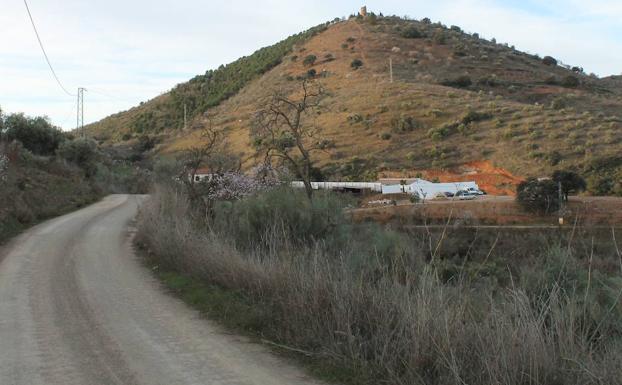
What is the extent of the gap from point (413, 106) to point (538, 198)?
26.1 meters

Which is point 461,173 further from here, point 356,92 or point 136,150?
point 136,150

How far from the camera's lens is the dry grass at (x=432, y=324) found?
458cm

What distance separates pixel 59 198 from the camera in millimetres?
26609

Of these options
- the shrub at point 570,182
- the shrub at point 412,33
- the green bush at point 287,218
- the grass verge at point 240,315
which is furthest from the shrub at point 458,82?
the grass verge at point 240,315

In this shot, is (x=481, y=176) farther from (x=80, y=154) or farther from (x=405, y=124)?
(x=80, y=154)

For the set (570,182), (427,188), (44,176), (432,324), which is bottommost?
(432,324)

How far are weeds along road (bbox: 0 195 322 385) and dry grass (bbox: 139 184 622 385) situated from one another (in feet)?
2.21

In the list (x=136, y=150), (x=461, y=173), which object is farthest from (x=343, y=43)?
(x=461, y=173)

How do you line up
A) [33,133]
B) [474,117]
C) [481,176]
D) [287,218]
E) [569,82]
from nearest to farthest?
[287,218] → [33,133] → [481,176] → [474,117] → [569,82]

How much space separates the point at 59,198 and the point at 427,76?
52248 millimetres

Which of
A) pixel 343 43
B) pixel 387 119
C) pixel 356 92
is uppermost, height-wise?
pixel 343 43

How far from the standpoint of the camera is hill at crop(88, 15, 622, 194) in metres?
46.2

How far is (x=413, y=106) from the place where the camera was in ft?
184

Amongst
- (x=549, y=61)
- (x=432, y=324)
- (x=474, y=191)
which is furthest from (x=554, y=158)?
(x=549, y=61)
